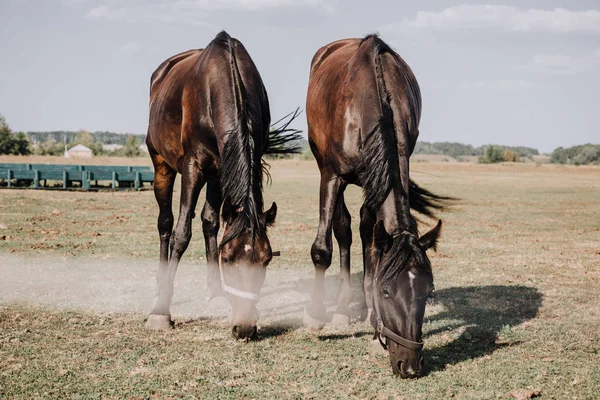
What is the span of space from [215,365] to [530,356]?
282cm

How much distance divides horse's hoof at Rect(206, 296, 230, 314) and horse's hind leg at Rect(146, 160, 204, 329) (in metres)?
0.74

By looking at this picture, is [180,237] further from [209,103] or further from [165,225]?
[209,103]

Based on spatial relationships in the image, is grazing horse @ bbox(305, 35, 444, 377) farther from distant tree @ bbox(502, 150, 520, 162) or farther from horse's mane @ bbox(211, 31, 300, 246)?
distant tree @ bbox(502, 150, 520, 162)

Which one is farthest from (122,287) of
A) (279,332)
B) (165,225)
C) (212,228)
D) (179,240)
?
(279,332)

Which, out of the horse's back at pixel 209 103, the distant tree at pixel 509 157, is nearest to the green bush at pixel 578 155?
the distant tree at pixel 509 157

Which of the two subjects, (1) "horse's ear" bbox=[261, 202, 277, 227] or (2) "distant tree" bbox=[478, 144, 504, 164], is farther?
(2) "distant tree" bbox=[478, 144, 504, 164]

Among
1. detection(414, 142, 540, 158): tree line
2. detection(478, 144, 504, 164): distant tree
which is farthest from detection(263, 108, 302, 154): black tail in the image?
detection(414, 142, 540, 158): tree line

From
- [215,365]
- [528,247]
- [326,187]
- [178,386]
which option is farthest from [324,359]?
[528,247]

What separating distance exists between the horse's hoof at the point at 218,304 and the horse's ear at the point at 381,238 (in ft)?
9.44

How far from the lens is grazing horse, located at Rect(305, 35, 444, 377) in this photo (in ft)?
13.6

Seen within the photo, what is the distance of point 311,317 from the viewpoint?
19.5ft

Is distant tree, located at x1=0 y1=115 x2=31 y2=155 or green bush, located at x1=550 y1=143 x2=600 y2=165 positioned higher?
green bush, located at x1=550 y1=143 x2=600 y2=165

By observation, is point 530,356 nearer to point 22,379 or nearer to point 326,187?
point 326,187

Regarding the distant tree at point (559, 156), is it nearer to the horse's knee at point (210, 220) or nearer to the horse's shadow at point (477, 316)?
the horse's shadow at point (477, 316)
